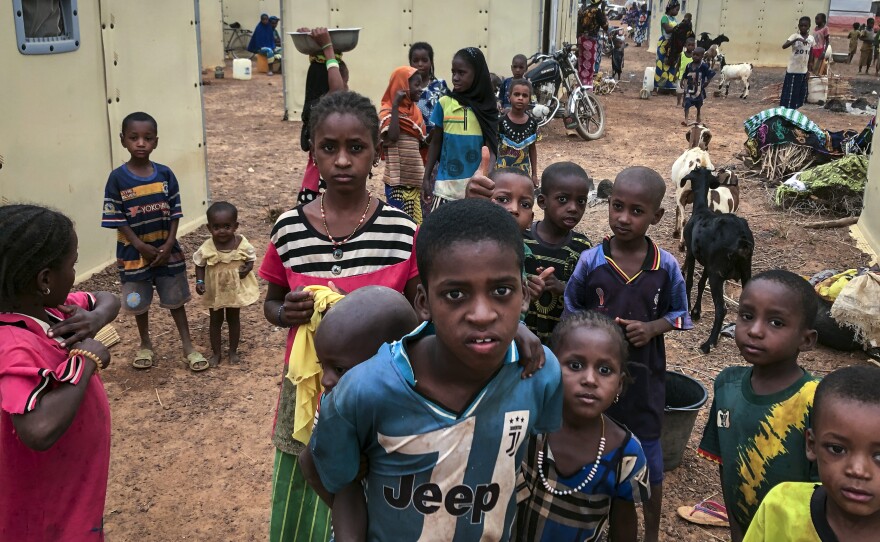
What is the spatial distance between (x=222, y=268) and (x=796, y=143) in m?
7.36

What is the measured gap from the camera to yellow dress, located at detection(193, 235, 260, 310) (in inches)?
181

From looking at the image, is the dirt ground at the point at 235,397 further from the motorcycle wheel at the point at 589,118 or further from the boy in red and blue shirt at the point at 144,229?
the motorcycle wheel at the point at 589,118

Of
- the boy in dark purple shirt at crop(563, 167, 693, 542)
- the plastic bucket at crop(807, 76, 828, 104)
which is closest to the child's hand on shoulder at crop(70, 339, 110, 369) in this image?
the boy in dark purple shirt at crop(563, 167, 693, 542)

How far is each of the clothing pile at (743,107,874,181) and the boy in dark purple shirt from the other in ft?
23.1

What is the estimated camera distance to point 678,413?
3.47 m

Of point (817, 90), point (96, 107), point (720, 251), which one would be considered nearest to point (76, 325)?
point (720, 251)

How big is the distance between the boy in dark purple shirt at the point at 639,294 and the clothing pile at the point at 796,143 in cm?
705

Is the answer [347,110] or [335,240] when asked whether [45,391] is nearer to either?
[335,240]

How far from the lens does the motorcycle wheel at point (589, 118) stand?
1184 cm

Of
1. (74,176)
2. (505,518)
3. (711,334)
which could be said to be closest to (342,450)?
(505,518)

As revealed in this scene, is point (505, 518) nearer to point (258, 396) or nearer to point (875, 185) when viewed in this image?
point (258, 396)

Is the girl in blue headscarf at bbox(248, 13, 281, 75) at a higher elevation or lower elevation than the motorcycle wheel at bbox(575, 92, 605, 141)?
higher

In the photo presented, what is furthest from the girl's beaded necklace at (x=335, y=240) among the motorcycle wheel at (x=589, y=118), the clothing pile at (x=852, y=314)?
the motorcycle wheel at (x=589, y=118)

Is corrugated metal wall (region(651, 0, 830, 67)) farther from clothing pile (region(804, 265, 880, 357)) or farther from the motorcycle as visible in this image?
clothing pile (region(804, 265, 880, 357))
